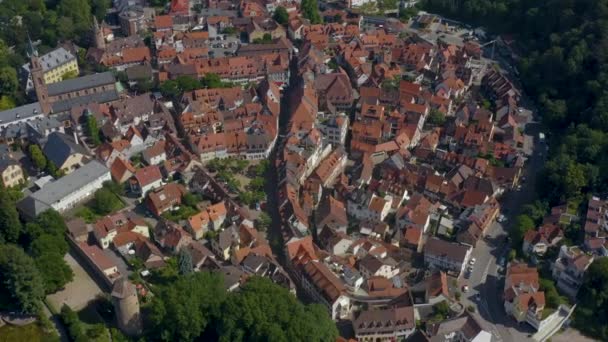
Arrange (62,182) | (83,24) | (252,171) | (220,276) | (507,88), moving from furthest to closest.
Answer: (83,24), (507,88), (252,171), (62,182), (220,276)

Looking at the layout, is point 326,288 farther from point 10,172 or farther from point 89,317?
point 10,172

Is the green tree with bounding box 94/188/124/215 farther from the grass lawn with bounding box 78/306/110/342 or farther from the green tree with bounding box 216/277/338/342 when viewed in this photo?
the green tree with bounding box 216/277/338/342

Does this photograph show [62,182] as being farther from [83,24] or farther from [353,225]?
[83,24]

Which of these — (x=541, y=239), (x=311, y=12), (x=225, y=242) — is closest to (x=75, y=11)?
(x=311, y=12)

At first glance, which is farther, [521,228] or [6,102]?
[6,102]

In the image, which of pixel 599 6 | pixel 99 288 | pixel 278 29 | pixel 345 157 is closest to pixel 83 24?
pixel 278 29

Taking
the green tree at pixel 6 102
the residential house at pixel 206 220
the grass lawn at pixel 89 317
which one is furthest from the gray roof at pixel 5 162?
the grass lawn at pixel 89 317
